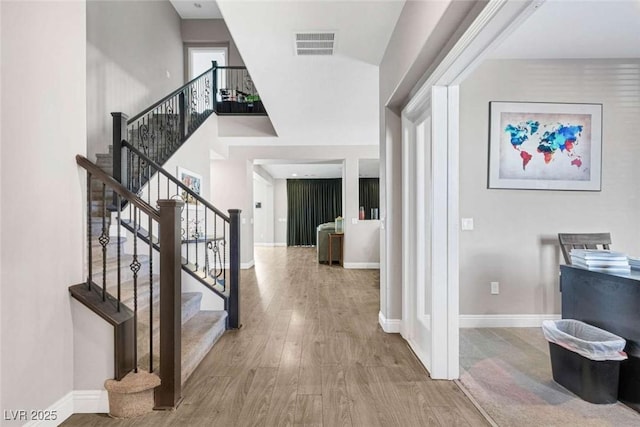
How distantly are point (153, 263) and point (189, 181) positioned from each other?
6.64ft

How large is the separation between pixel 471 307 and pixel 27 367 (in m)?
3.48

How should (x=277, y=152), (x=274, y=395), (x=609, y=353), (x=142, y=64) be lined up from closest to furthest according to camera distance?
(x=609, y=353) < (x=274, y=395) < (x=142, y=64) < (x=277, y=152)

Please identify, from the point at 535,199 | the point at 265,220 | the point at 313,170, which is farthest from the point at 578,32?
the point at 265,220

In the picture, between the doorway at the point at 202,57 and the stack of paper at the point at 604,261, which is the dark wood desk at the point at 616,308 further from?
the doorway at the point at 202,57

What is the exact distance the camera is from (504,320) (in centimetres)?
326

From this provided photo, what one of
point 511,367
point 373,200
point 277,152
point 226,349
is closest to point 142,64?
point 277,152

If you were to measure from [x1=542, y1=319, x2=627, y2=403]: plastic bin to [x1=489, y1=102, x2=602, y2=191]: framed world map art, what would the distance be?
1.64m

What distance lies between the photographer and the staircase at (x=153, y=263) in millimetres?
1842

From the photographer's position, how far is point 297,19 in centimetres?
261

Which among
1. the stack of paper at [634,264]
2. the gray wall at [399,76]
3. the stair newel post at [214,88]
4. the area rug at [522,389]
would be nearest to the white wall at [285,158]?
the stair newel post at [214,88]

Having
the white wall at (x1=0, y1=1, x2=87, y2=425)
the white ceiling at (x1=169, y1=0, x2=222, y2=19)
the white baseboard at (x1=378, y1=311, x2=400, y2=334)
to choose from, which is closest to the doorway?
the white ceiling at (x1=169, y1=0, x2=222, y2=19)

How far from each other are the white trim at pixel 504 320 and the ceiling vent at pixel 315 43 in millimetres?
2996

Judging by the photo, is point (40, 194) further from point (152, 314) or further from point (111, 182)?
point (152, 314)

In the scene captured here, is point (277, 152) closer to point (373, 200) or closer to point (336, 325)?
point (336, 325)
